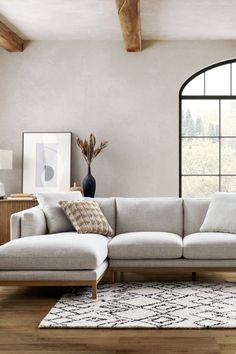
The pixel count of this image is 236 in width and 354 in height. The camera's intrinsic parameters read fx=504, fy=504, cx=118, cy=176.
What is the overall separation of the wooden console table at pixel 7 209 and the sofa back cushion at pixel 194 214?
7.33ft

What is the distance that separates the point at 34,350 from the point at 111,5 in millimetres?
4013

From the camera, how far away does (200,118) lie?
7.25 meters

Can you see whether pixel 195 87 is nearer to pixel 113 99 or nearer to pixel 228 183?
pixel 113 99

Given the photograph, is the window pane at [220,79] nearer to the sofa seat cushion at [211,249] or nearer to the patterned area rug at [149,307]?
the sofa seat cushion at [211,249]

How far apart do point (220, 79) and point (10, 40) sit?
2950mm

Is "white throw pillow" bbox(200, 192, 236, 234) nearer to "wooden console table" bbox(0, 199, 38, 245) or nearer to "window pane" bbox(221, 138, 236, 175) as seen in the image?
"window pane" bbox(221, 138, 236, 175)

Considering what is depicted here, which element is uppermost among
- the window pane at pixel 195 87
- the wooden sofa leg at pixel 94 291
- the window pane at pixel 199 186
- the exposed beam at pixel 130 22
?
the exposed beam at pixel 130 22

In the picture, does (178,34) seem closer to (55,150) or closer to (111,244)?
(55,150)

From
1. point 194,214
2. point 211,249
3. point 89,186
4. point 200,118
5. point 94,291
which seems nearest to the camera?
point 94,291

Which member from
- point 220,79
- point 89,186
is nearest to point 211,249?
point 89,186

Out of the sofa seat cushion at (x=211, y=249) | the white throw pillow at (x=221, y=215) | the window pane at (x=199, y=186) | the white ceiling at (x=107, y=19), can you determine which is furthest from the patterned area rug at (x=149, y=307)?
the white ceiling at (x=107, y=19)

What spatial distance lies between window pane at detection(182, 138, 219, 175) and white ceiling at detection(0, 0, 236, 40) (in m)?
1.46

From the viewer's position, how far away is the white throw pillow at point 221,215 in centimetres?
483

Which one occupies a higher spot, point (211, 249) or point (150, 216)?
point (150, 216)
